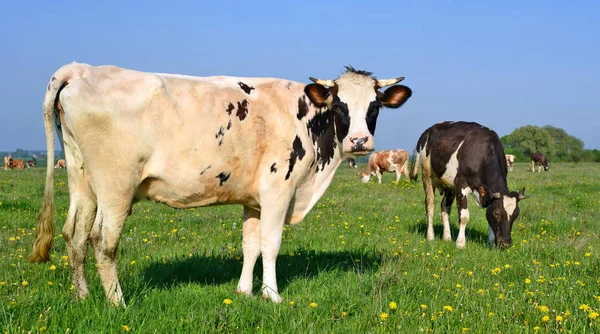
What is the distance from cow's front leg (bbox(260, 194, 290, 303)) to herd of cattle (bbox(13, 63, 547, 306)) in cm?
1

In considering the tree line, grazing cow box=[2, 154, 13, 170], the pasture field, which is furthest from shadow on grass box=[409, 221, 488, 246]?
the tree line

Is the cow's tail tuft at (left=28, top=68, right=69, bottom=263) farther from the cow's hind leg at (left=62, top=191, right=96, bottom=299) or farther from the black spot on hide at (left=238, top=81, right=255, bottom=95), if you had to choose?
the black spot on hide at (left=238, top=81, right=255, bottom=95)

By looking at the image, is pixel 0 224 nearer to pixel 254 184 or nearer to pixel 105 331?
pixel 254 184

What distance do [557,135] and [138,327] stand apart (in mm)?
135764

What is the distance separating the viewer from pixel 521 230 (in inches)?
483

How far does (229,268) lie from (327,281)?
150cm

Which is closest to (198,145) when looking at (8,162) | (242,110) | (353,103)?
(242,110)

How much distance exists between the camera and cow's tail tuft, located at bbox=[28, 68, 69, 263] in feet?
19.3

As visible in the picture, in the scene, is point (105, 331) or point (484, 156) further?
point (484, 156)

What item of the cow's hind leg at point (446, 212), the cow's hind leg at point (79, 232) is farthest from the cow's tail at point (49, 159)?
the cow's hind leg at point (446, 212)

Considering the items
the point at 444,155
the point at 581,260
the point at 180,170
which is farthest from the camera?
the point at 444,155

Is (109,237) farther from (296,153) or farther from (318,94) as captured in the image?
(318,94)

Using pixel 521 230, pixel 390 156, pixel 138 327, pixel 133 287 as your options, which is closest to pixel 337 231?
pixel 521 230

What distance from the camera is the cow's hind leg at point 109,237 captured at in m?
5.80
